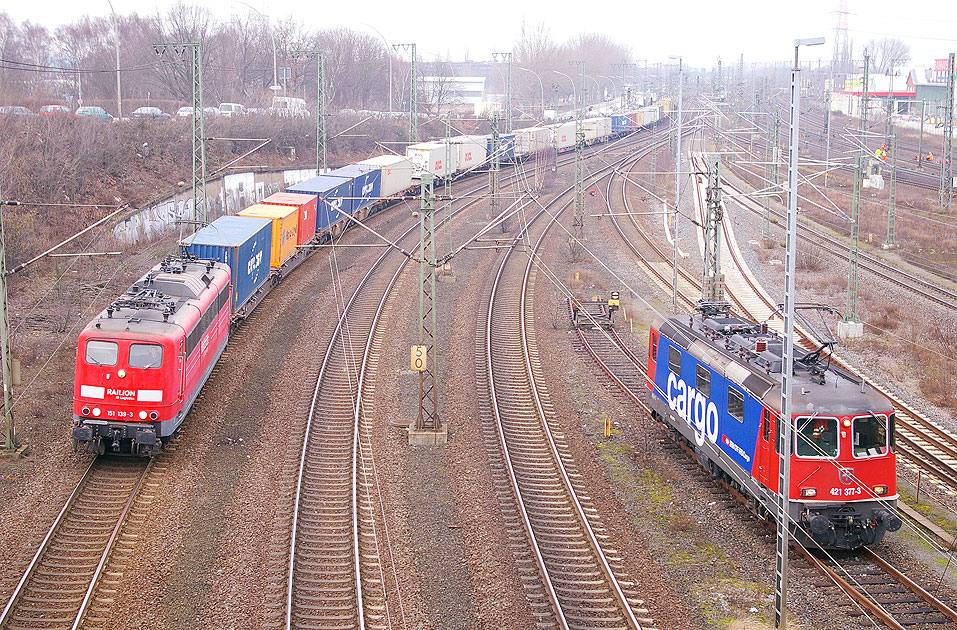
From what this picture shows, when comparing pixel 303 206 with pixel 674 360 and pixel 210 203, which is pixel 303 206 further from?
pixel 674 360

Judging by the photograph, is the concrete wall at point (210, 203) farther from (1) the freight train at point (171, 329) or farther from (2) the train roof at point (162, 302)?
(2) the train roof at point (162, 302)

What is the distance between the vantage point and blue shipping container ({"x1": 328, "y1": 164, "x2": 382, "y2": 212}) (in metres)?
43.3

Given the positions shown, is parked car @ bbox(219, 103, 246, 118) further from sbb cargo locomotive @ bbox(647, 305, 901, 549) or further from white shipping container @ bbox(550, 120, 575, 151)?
sbb cargo locomotive @ bbox(647, 305, 901, 549)

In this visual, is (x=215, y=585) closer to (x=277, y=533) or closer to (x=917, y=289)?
(x=277, y=533)

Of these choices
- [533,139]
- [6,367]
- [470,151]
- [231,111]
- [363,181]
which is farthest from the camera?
[231,111]

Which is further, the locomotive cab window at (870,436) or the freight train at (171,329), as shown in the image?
the freight train at (171,329)

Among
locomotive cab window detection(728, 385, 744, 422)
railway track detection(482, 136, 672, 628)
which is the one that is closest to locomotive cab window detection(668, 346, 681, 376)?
locomotive cab window detection(728, 385, 744, 422)

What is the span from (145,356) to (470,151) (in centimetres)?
4696

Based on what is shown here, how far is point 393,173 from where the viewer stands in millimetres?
50562

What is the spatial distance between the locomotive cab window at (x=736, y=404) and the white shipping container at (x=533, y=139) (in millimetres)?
45229

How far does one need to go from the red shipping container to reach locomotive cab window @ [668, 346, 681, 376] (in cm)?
1919

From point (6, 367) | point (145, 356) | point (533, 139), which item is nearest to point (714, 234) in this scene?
point (145, 356)

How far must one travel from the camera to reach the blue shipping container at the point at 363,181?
43344mm

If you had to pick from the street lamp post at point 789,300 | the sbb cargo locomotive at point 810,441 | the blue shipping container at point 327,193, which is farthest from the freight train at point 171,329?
the street lamp post at point 789,300
